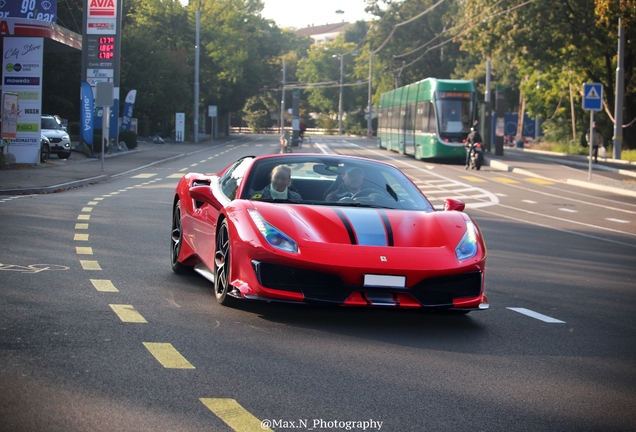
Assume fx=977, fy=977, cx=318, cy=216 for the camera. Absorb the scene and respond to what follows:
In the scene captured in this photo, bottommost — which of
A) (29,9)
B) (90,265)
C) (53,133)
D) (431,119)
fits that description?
(90,265)

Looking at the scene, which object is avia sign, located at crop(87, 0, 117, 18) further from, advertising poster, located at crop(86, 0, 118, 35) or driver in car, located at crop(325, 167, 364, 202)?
driver in car, located at crop(325, 167, 364, 202)

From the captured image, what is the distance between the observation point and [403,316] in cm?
791

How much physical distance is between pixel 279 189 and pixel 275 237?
1078 millimetres

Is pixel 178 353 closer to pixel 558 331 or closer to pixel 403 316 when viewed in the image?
pixel 403 316

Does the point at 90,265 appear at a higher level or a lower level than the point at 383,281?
lower

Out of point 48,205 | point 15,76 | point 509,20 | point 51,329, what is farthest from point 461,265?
point 509,20

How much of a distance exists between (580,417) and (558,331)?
2.56 metres

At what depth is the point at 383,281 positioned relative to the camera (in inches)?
277

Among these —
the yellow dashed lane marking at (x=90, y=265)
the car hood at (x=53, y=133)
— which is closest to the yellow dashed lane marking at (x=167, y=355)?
the yellow dashed lane marking at (x=90, y=265)

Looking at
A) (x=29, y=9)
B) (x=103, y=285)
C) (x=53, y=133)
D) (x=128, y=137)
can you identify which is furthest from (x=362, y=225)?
(x=128, y=137)

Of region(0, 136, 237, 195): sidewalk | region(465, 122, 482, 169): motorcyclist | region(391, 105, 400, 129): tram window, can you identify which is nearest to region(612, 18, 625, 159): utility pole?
region(465, 122, 482, 169): motorcyclist

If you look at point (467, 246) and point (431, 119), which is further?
point (431, 119)

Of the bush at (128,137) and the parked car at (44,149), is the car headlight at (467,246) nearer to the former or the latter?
the parked car at (44,149)

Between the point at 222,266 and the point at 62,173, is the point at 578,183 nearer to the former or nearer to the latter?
the point at 62,173
